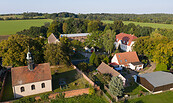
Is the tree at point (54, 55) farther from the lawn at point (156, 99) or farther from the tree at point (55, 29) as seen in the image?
the tree at point (55, 29)

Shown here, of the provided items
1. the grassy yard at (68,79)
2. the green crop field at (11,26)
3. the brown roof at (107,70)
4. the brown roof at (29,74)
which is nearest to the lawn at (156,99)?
the brown roof at (107,70)

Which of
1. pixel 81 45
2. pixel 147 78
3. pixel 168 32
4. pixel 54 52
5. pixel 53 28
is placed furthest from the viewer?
pixel 53 28

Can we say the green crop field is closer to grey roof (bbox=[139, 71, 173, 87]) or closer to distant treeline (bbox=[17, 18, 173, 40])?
distant treeline (bbox=[17, 18, 173, 40])

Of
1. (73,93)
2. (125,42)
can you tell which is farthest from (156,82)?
(125,42)

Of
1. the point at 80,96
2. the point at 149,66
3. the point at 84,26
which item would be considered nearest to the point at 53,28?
the point at 84,26

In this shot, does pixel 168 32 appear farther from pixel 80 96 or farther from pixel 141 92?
pixel 80 96
